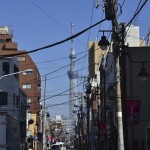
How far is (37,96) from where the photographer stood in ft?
409

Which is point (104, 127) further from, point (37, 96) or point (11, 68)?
point (37, 96)

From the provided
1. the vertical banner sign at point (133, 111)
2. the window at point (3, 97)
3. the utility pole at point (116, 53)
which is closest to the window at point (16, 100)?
the window at point (3, 97)

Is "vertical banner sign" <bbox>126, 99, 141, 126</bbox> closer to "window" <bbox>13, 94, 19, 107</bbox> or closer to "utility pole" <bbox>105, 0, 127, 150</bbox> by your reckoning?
"utility pole" <bbox>105, 0, 127, 150</bbox>

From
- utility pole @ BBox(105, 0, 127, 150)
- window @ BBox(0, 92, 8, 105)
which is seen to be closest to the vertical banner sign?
utility pole @ BBox(105, 0, 127, 150)

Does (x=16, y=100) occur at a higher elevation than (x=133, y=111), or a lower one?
higher

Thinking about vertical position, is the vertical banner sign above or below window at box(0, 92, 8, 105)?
below

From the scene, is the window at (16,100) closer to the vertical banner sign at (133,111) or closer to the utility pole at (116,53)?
the vertical banner sign at (133,111)

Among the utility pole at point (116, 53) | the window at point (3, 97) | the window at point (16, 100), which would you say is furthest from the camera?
the window at point (16, 100)

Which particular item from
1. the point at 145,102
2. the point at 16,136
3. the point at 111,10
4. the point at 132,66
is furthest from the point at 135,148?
the point at 111,10

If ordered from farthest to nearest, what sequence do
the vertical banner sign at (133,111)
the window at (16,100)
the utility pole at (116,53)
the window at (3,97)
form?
the window at (16,100) < the window at (3,97) < the vertical banner sign at (133,111) < the utility pole at (116,53)

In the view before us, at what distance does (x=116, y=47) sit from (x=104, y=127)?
28634 mm

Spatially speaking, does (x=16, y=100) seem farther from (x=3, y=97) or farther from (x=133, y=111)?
(x=133, y=111)

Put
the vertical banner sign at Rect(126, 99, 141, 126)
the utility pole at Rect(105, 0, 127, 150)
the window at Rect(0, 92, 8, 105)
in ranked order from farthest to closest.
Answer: the window at Rect(0, 92, 8, 105), the vertical banner sign at Rect(126, 99, 141, 126), the utility pole at Rect(105, 0, 127, 150)

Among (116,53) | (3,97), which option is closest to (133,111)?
(116,53)
